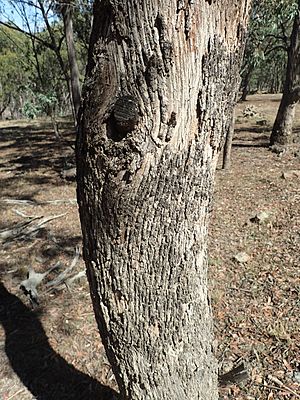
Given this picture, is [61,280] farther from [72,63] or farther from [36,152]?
[36,152]

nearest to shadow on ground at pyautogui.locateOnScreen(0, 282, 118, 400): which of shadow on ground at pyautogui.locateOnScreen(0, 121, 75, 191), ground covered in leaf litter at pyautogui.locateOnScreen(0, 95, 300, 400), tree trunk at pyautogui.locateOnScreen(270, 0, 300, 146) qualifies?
ground covered in leaf litter at pyautogui.locateOnScreen(0, 95, 300, 400)

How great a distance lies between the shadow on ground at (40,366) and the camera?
7.02 ft

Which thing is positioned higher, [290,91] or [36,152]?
[290,91]

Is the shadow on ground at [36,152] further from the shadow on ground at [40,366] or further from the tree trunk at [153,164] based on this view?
the tree trunk at [153,164]

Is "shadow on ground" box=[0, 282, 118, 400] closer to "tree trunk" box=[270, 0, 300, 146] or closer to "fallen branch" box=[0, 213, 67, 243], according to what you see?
"fallen branch" box=[0, 213, 67, 243]

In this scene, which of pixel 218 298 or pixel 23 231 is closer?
pixel 218 298

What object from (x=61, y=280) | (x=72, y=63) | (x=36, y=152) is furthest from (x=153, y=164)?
(x=36, y=152)

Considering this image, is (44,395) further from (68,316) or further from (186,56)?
(186,56)

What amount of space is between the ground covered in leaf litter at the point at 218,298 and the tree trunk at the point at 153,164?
1.07 m

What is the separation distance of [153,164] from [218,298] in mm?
2123

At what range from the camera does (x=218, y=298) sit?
2.85 m

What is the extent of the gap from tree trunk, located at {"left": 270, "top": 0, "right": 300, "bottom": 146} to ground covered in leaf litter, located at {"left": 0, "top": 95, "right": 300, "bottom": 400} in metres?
1.38

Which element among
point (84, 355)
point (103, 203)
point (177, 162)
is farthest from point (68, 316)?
point (177, 162)

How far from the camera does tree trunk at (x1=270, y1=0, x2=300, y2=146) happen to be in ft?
20.8
